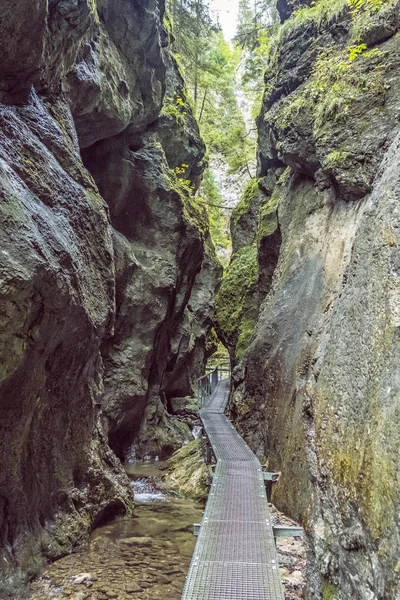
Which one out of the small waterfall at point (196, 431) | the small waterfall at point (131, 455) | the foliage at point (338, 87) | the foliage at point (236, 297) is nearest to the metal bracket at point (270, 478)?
the foliage at point (338, 87)

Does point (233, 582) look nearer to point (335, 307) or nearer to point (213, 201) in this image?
point (335, 307)

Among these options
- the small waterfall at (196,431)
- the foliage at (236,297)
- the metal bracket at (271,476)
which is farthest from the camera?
the small waterfall at (196,431)

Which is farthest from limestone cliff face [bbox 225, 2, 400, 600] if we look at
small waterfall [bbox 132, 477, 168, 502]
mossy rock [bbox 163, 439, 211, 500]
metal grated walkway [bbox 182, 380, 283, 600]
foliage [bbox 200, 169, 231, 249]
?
foliage [bbox 200, 169, 231, 249]

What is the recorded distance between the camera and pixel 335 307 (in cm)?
706

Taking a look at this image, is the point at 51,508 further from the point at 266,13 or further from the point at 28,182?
the point at 266,13

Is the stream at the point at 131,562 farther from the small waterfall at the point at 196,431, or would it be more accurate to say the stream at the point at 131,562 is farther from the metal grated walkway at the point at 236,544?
the small waterfall at the point at 196,431

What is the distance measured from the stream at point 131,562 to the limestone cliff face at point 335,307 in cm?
209

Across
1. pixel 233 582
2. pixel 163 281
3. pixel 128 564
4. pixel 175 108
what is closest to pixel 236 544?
pixel 233 582

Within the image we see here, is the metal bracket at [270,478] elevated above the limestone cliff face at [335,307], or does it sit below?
below

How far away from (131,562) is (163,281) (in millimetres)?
9855

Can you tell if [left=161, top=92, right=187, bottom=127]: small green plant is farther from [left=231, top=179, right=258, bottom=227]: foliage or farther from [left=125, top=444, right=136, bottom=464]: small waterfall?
[left=125, top=444, right=136, bottom=464]: small waterfall

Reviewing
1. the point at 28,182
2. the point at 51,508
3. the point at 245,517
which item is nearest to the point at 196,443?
the point at 51,508

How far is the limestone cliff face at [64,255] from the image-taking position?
5.78 m

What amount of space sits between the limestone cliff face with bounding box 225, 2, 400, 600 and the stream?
2092 millimetres
